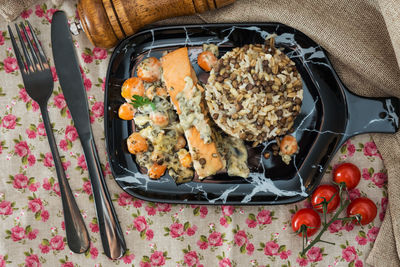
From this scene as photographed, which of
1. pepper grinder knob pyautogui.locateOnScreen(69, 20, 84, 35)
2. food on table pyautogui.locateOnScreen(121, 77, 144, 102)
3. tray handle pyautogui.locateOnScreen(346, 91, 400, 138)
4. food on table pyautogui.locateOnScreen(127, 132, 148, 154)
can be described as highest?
pepper grinder knob pyautogui.locateOnScreen(69, 20, 84, 35)

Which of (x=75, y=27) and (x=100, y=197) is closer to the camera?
(x=75, y=27)

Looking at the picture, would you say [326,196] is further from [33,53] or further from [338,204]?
[33,53]

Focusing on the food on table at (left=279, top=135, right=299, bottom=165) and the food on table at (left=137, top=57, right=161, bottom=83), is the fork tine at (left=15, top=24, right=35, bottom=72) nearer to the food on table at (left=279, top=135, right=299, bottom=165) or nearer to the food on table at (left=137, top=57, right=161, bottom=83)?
the food on table at (left=137, top=57, right=161, bottom=83)

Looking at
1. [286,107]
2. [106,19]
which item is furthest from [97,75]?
[286,107]

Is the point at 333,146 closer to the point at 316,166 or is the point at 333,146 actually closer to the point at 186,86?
the point at 316,166

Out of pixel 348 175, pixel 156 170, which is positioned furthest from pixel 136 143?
pixel 348 175

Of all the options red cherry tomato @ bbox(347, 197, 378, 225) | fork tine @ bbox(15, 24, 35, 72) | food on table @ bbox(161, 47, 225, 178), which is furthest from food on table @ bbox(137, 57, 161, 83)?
red cherry tomato @ bbox(347, 197, 378, 225)
